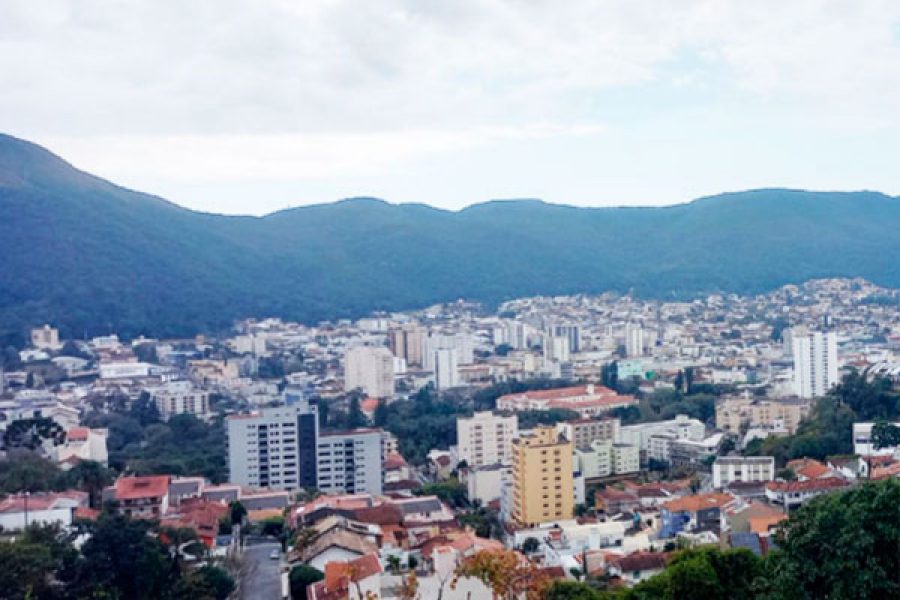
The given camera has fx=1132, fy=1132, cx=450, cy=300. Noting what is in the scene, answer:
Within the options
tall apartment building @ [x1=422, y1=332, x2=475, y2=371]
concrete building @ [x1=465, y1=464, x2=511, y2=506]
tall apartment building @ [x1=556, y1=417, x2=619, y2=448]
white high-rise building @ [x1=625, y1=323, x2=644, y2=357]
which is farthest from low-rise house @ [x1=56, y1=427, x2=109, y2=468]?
white high-rise building @ [x1=625, y1=323, x2=644, y2=357]

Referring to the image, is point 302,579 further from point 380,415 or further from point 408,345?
point 408,345

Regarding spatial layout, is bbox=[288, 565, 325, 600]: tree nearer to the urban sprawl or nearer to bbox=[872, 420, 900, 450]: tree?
the urban sprawl

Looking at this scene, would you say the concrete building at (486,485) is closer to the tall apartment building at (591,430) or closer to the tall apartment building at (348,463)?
the tall apartment building at (348,463)

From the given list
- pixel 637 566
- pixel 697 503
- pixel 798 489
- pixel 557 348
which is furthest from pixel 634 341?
pixel 637 566

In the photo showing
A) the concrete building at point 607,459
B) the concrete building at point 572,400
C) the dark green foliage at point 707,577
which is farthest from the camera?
the concrete building at point 572,400

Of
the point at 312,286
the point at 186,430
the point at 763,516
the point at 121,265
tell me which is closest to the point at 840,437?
the point at 763,516

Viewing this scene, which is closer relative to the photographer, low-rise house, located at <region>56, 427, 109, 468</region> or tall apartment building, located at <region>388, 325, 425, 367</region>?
low-rise house, located at <region>56, 427, 109, 468</region>

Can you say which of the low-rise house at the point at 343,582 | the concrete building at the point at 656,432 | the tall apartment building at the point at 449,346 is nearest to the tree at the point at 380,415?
the concrete building at the point at 656,432
